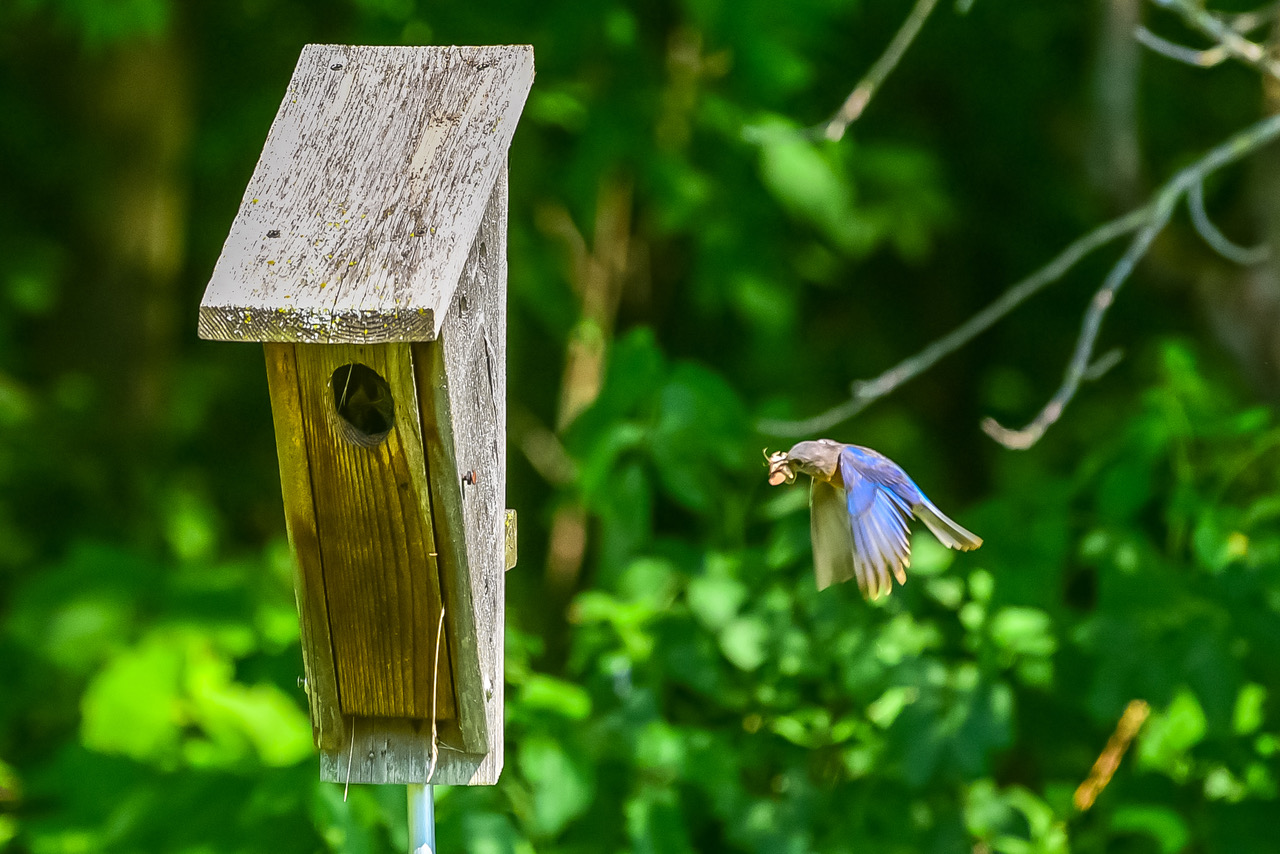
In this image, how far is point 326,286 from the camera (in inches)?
57.2

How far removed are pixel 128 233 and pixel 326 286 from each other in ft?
12.4

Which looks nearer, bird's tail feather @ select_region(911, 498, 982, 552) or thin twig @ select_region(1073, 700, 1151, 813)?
bird's tail feather @ select_region(911, 498, 982, 552)

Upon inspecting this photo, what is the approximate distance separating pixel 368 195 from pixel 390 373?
0.24 m

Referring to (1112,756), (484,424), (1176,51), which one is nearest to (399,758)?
(484,424)

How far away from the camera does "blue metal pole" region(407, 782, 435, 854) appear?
1.67 metres

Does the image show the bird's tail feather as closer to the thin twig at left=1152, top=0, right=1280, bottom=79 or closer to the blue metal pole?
the blue metal pole

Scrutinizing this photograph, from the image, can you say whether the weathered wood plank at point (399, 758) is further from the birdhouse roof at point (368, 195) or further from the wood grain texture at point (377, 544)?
the birdhouse roof at point (368, 195)

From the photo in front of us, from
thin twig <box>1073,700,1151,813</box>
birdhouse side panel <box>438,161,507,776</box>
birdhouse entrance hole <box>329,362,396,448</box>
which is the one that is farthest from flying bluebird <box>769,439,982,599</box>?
thin twig <box>1073,700,1151,813</box>

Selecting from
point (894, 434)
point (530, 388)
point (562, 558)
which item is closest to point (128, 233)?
point (530, 388)

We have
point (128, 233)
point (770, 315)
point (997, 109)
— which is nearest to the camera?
point (770, 315)

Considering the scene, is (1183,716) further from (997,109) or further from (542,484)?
(542,484)

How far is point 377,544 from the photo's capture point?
161 cm

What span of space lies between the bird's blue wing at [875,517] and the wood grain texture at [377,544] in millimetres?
509

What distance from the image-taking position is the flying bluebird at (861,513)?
140 cm
